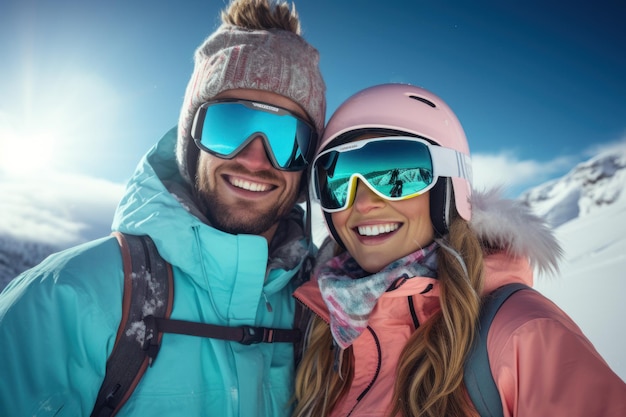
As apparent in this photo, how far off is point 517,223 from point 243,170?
1.65m

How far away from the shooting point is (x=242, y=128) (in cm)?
234

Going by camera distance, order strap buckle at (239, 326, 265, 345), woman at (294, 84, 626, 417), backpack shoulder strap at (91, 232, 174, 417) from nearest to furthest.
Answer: woman at (294, 84, 626, 417)
backpack shoulder strap at (91, 232, 174, 417)
strap buckle at (239, 326, 265, 345)

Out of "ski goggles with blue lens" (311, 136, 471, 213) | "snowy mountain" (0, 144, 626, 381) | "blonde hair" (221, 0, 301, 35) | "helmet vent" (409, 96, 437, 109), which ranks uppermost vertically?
"blonde hair" (221, 0, 301, 35)

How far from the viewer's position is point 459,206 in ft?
6.49

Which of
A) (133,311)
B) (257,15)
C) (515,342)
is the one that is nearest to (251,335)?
(133,311)

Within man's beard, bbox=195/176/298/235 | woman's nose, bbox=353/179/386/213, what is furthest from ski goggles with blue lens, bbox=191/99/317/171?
woman's nose, bbox=353/179/386/213

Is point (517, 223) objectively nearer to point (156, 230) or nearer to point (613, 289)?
point (156, 230)

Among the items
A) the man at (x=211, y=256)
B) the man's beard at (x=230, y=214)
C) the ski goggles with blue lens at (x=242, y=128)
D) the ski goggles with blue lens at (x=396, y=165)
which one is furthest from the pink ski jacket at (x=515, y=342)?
the ski goggles with blue lens at (x=242, y=128)

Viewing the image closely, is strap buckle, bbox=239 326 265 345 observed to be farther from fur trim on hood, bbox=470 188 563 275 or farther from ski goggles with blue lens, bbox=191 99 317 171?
fur trim on hood, bbox=470 188 563 275

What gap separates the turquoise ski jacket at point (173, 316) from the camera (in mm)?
1404

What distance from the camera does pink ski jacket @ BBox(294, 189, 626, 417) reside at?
1095 mm

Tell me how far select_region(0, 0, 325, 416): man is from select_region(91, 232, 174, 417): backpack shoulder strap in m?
0.04

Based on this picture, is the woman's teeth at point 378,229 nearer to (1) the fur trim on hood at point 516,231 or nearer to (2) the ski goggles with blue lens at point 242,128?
(1) the fur trim on hood at point 516,231

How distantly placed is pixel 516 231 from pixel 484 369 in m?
0.75
